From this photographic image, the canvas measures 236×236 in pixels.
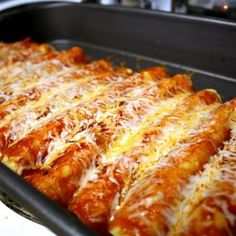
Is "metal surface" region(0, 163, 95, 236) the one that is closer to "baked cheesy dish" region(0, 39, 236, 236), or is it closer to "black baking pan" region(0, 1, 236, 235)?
"baked cheesy dish" region(0, 39, 236, 236)

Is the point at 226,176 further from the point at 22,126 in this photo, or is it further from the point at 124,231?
the point at 22,126

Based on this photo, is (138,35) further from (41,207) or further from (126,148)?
(41,207)

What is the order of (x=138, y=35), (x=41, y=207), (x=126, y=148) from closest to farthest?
(x=41, y=207), (x=126, y=148), (x=138, y=35)

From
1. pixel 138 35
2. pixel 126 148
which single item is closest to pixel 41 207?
pixel 126 148

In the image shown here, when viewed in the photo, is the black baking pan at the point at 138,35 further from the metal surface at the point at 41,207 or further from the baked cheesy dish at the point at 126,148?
the metal surface at the point at 41,207

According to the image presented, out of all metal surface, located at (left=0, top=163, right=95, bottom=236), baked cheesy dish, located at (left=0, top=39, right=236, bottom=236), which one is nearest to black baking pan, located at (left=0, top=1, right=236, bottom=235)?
baked cheesy dish, located at (left=0, top=39, right=236, bottom=236)

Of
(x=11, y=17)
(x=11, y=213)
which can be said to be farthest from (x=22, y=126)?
(x=11, y=17)
